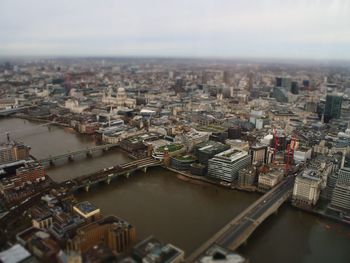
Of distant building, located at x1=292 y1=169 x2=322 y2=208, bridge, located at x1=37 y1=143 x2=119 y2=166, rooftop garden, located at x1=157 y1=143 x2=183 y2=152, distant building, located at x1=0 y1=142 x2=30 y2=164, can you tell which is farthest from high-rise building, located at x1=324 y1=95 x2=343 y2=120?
distant building, located at x1=0 y1=142 x2=30 y2=164

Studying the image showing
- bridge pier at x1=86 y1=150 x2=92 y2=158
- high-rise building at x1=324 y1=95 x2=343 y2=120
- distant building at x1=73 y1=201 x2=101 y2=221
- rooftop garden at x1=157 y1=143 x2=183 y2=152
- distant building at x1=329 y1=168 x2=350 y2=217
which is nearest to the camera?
distant building at x1=73 y1=201 x2=101 y2=221

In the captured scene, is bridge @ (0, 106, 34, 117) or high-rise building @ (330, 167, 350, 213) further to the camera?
bridge @ (0, 106, 34, 117)

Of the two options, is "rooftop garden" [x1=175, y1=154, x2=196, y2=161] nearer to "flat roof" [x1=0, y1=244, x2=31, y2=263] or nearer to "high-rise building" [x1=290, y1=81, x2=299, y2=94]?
"flat roof" [x1=0, y1=244, x2=31, y2=263]

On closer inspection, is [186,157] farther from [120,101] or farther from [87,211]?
[120,101]

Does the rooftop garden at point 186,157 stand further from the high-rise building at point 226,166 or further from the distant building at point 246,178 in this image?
the distant building at point 246,178

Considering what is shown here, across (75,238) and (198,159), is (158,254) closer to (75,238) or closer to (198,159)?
(75,238)

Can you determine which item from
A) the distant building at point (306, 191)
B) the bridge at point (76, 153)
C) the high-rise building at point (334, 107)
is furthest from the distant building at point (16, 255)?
the high-rise building at point (334, 107)

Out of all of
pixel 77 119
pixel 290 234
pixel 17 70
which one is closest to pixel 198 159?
pixel 290 234
